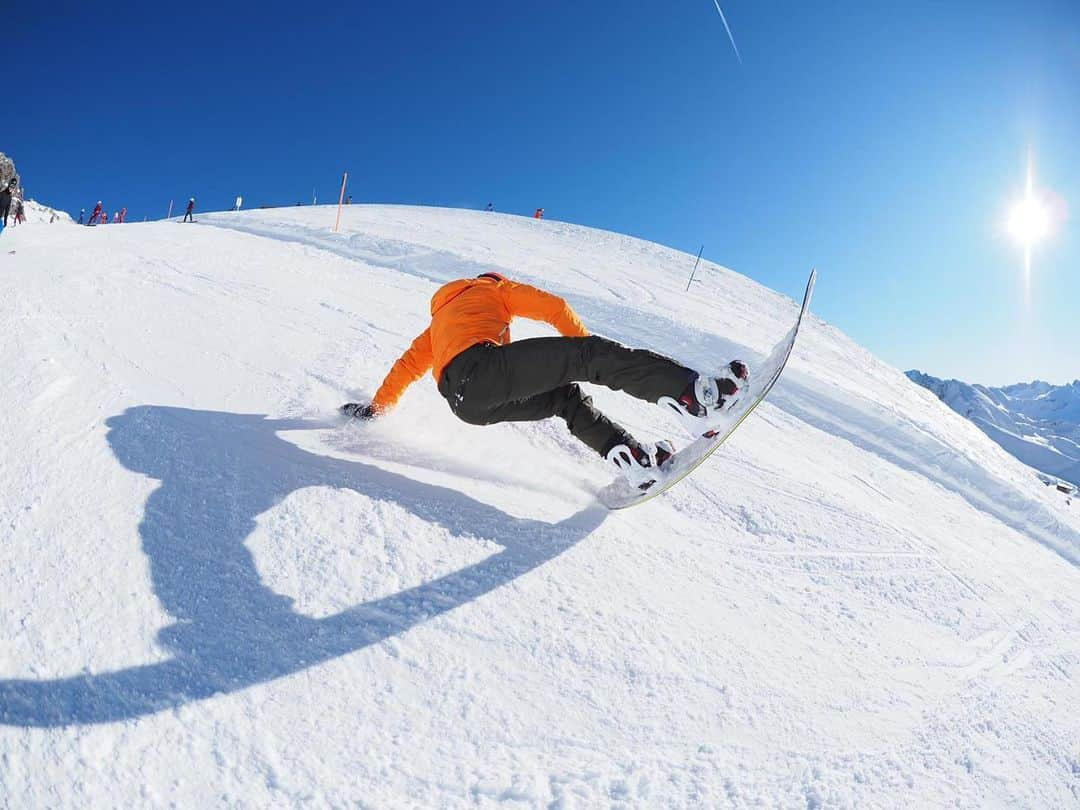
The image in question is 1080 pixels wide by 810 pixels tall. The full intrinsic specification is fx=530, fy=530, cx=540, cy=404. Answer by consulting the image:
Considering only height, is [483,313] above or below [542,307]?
below

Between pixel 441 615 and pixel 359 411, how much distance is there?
1.74 metres

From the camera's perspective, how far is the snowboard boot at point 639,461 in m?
2.86

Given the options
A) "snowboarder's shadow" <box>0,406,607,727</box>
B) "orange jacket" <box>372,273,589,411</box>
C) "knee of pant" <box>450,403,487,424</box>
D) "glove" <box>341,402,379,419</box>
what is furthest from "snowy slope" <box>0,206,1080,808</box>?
"orange jacket" <box>372,273,589,411</box>

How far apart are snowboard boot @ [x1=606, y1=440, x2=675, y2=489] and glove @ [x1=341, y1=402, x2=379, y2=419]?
4.88ft

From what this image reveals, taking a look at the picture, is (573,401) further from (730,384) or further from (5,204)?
(5,204)

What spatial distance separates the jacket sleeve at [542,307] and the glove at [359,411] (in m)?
1.13

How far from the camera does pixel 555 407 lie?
3115mm

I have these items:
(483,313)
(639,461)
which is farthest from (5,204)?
(639,461)

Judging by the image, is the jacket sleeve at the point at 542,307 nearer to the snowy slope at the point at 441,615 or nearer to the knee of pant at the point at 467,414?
the knee of pant at the point at 467,414

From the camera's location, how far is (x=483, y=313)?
277 centimetres

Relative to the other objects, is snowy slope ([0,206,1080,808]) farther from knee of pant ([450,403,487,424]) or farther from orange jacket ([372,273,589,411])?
orange jacket ([372,273,589,411])

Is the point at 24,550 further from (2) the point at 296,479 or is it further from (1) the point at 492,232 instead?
(1) the point at 492,232

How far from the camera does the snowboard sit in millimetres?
2689

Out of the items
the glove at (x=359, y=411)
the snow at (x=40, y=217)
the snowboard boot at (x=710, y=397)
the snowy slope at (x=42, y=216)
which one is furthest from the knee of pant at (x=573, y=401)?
the snowy slope at (x=42, y=216)
